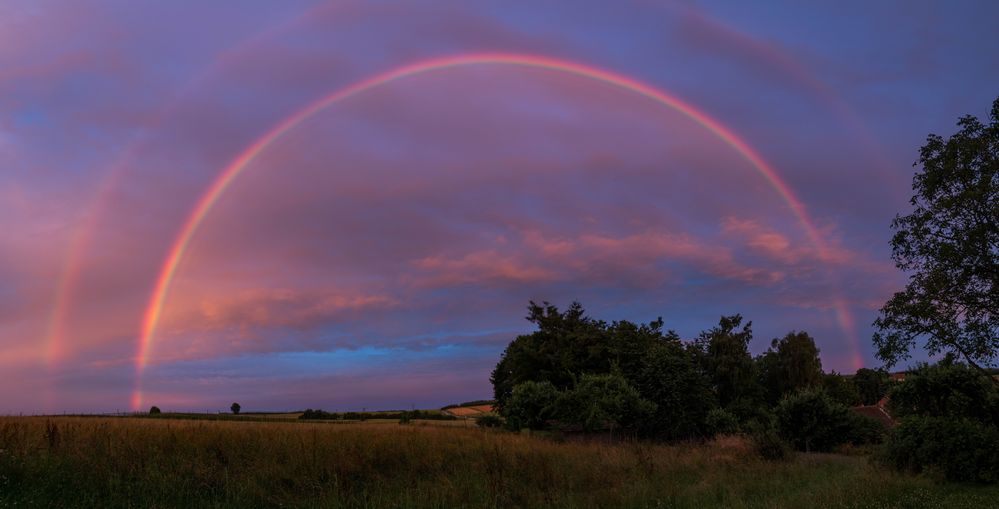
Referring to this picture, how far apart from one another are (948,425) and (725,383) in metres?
46.8

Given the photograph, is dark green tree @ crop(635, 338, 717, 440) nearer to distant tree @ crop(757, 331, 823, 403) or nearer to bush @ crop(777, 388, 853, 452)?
bush @ crop(777, 388, 853, 452)

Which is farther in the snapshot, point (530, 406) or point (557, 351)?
point (557, 351)

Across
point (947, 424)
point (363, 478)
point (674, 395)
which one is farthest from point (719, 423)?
point (363, 478)

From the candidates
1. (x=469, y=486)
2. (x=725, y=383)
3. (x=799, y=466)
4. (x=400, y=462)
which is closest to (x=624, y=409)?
(x=799, y=466)

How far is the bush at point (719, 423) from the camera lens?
4213 centimetres

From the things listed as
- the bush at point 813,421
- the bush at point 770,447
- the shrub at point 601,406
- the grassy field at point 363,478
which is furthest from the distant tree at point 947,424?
the bush at point 813,421

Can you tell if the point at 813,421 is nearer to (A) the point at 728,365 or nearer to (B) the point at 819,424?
(B) the point at 819,424

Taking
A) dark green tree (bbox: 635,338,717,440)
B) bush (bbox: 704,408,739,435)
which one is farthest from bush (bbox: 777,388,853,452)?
dark green tree (bbox: 635,338,717,440)

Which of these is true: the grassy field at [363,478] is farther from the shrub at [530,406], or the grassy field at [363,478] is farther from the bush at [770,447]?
the shrub at [530,406]

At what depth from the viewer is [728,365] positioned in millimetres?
67188

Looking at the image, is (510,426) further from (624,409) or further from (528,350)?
(528,350)

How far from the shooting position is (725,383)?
6738cm

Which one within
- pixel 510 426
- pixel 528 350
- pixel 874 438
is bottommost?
pixel 874 438

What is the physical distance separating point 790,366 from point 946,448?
5853 cm
